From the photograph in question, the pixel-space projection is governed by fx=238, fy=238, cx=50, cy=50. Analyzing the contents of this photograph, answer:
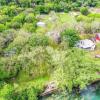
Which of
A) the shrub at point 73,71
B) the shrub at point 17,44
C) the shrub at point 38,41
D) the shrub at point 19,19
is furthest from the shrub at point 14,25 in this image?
the shrub at point 73,71

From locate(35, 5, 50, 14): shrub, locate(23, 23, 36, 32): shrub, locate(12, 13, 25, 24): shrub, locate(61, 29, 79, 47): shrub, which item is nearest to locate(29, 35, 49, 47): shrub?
locate(61, 29, 79, 47): shrub

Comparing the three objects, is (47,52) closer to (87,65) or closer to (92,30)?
(87,65)

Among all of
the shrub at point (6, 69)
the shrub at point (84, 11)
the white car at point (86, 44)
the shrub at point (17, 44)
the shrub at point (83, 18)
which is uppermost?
the shrub at point (84, 11)

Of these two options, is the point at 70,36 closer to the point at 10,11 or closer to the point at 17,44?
the point at 17,44

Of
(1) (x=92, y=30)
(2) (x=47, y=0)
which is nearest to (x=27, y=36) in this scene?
(1) (x=92, y=30)

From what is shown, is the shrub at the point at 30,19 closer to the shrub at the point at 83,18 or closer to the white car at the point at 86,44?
the shrub at the point at 83,18

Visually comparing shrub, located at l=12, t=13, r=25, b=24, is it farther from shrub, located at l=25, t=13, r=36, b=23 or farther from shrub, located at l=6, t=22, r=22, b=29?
shrub, located at l=6, t=22, r=22, b=29
